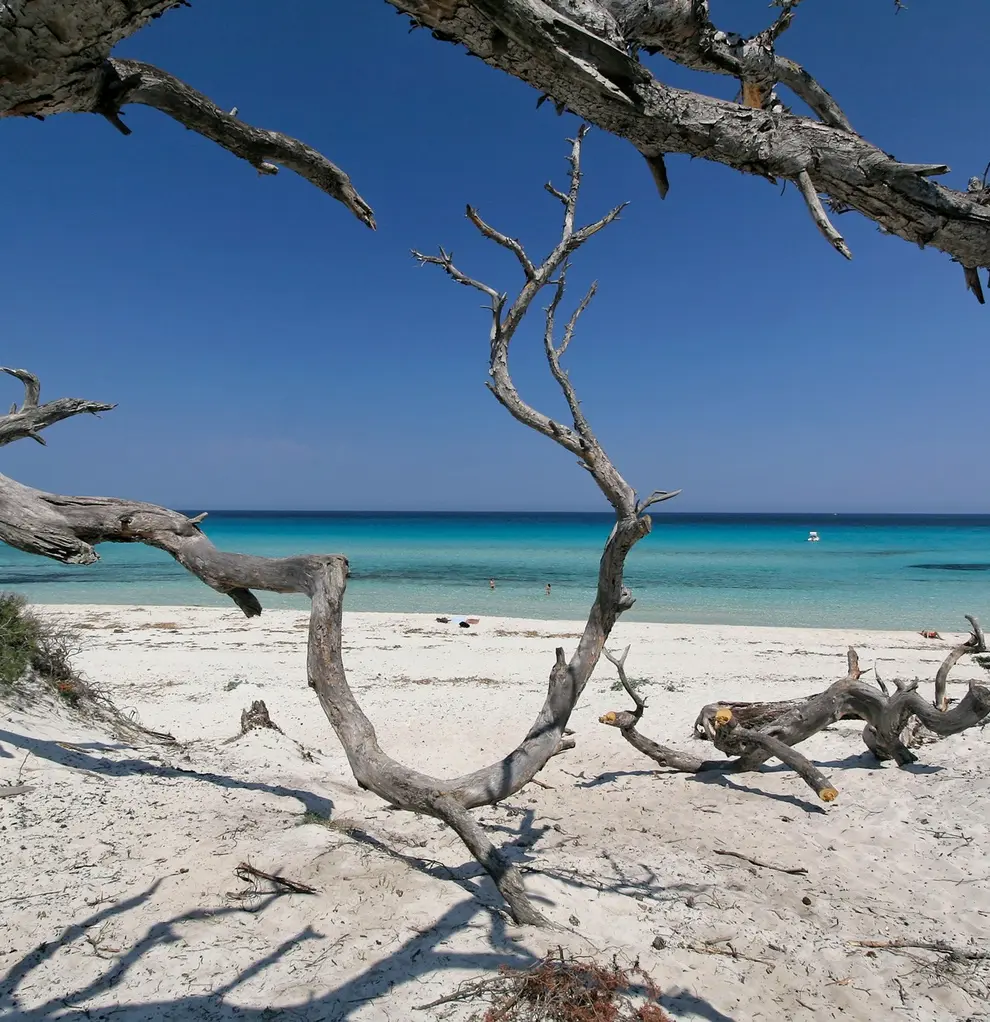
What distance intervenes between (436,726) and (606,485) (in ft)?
14.8

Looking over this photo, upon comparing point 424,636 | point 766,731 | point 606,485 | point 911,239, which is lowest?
point 424,636

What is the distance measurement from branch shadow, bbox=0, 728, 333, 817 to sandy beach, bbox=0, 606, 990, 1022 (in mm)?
25

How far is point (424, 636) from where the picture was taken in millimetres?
14719

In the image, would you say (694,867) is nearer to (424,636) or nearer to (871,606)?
(424,636)

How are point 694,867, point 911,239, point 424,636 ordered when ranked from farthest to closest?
point 424,636
point 694,867
point 911,239

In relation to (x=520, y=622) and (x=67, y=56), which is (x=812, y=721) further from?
(x=520, y=622)

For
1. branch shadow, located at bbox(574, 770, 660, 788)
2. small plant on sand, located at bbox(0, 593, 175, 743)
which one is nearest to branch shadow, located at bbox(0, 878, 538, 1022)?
branch shadow, located at bbox(574, 770, 660, 788)

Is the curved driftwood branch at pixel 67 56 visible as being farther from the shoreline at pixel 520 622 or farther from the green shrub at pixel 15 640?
the shoreline at pixel 520 622

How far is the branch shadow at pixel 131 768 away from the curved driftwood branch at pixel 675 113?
4.93 m

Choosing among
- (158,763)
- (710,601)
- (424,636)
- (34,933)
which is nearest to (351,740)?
(34,933)

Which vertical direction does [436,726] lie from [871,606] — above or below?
below

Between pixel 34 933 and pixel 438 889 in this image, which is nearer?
pixel 34 933

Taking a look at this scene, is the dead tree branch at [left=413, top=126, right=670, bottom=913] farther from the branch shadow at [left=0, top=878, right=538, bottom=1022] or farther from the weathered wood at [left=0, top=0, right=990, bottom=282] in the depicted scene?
the weathered wood at [left=0, top=0, right=990, bottom=282]

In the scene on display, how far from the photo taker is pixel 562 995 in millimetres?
2758
